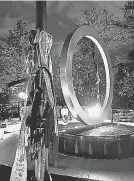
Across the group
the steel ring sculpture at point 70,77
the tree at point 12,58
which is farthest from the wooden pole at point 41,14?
the tree at point 12,58


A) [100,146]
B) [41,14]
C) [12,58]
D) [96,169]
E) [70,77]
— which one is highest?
[12,58]

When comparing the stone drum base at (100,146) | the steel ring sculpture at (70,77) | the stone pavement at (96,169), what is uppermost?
the steel ring sculpture at (70,77)

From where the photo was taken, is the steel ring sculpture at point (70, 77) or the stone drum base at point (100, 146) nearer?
the stone drum base at point (100, 146)

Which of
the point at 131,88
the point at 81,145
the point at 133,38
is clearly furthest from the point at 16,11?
the point at 81,145

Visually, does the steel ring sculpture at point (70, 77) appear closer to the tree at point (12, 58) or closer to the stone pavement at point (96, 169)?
the stone pavement at point (96, 169)

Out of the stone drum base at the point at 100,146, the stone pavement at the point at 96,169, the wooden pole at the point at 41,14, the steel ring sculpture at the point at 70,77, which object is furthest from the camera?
the steel ring sculpture at the point at 70,77

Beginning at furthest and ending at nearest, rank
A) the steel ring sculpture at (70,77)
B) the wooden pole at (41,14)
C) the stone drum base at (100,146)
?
the steel ring sculpture at (70,77)
the stone drum base at (100,146)
the wooden pole at (41,14)

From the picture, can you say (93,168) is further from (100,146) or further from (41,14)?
(41,14)

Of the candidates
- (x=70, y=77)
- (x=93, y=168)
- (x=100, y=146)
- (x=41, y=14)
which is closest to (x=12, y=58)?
(x=70, y=77)

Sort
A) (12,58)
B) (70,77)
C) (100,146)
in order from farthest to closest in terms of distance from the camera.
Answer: (12,58), (70,77), (100,146)

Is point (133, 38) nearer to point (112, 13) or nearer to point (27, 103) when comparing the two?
point (112, 13)

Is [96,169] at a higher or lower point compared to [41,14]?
lower

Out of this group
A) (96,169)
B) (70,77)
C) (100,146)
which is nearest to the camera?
(96,169)

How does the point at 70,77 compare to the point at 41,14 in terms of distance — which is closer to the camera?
the point at 41,14
